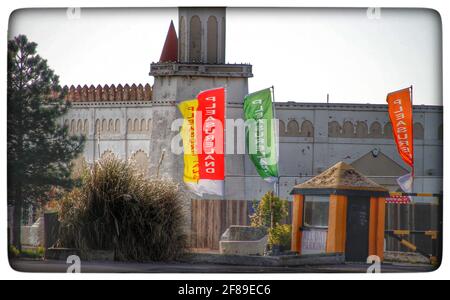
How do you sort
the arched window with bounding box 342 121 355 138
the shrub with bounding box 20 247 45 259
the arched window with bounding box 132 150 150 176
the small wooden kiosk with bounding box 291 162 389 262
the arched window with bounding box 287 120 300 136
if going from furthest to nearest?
the arched window with bounding box 342 121 355 138, the arched window with bounding box 287 120 300 136, the arched window with bounding box 132 150 150 176, the small wooden kiosk with bounding box 291 162 389 262, the shrub with bounding box 20 247 45 259

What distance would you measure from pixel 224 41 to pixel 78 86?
4.37ft

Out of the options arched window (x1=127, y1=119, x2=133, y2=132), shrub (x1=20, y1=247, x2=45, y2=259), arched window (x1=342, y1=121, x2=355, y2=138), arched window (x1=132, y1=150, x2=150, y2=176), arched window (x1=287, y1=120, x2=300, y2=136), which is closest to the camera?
shrub (x1=20, y1=247, x2=45, y2=259)

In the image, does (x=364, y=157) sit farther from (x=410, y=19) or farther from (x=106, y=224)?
(x=106, y=224)

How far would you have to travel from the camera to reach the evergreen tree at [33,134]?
10.9 m

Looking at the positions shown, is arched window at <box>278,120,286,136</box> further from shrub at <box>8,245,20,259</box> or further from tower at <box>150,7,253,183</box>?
shrub at <box>8,245,20,259</box>

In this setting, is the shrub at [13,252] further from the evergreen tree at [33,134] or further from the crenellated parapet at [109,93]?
the crenellated parapet at [109,93]

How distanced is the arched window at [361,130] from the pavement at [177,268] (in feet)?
4.05

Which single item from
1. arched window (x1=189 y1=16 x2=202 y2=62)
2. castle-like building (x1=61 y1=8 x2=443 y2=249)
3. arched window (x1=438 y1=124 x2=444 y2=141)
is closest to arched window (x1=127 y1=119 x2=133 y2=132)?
castle-like building (x1=61 y1=8 x2=443 y2=249)

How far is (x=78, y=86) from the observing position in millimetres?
11195

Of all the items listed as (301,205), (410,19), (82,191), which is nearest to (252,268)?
(301,205)

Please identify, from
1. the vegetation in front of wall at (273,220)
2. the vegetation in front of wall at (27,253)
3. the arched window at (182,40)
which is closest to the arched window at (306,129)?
the vegetation in front of wall at (273,220)

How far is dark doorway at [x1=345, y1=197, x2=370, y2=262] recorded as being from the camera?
11.2m

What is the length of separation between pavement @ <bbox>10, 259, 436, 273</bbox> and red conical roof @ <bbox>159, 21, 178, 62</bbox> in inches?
70.9

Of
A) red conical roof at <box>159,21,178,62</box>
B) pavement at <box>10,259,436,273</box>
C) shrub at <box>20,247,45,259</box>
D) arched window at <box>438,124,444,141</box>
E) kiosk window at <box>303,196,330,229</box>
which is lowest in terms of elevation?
pavement at <box>10,259,436,273</box>
